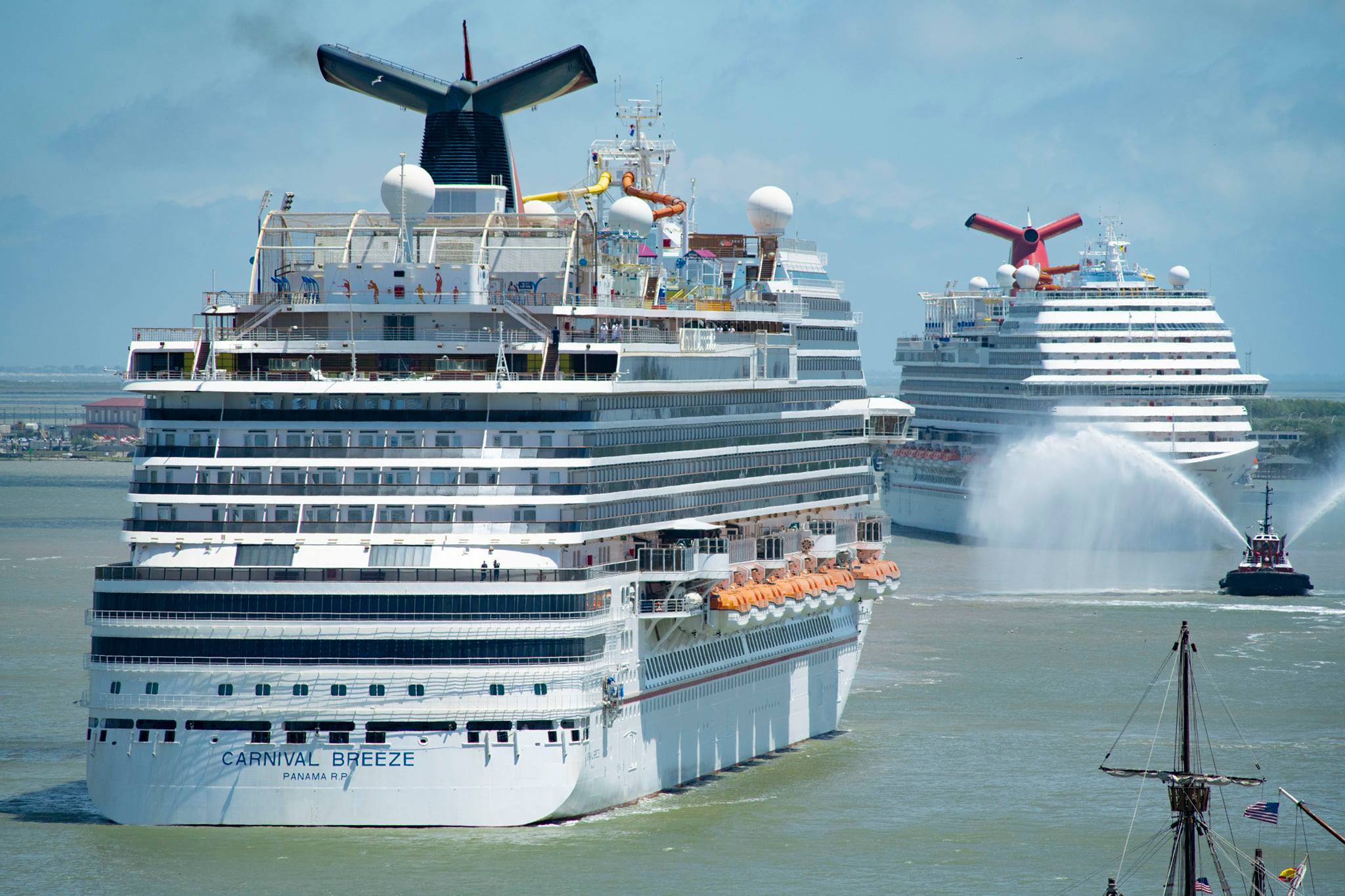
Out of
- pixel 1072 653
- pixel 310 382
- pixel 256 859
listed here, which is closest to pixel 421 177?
pixel 310 382

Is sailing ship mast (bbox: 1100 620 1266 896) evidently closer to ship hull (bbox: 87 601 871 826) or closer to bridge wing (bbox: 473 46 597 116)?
ship hull (bbox: 87 601 871 826)

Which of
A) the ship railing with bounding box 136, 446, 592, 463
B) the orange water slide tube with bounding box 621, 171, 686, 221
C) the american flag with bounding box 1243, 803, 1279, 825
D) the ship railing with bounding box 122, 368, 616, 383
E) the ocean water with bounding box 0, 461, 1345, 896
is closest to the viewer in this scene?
the american flag with bounding box 1243, 803, 1279, 825

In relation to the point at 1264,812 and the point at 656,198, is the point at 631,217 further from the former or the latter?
the point at 1264,812

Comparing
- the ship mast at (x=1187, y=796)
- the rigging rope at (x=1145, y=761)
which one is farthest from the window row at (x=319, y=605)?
the ship mast at (x=1187, y=796)

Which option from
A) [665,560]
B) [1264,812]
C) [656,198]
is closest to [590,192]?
[656,198]

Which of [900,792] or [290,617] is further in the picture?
[900,792]

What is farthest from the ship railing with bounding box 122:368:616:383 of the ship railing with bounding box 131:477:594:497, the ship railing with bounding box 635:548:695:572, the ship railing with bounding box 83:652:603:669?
the ship railing with bounding box 83:652:603:669

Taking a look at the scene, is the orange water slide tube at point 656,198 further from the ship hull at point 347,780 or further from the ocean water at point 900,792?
the ship hull at point 347,780
